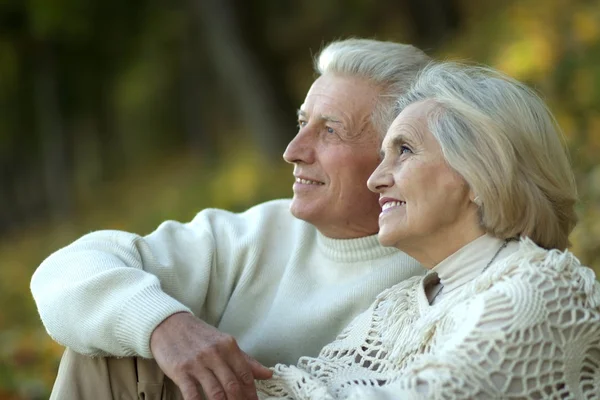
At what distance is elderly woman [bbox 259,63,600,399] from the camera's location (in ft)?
7.12

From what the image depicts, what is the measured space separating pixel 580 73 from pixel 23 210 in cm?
1279

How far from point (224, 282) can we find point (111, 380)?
60 centimetres

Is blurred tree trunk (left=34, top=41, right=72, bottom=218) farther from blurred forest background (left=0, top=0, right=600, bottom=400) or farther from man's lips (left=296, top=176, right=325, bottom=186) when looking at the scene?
man's lips (left=296, top=176, right=325, bottom=186)

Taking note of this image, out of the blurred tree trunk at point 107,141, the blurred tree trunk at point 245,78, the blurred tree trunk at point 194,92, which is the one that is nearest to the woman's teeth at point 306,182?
the blurred tree trunk at point 245,78

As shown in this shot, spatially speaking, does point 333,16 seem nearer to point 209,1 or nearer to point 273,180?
point 209,1

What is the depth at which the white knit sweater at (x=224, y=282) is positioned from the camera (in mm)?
2846

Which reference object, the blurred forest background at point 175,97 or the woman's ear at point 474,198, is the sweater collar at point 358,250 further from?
the blurred forest background at point 175,97

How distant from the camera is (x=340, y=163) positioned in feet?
10.5

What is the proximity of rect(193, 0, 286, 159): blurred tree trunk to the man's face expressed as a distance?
20.0 ft

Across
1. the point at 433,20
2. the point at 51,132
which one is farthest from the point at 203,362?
the point at 51,132

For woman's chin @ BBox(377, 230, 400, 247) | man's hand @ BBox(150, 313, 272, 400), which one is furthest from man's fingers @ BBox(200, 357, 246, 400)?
woman's chin @ BBox(377, 230, 400, 247)

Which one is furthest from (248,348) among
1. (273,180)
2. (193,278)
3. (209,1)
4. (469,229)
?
(209,1)

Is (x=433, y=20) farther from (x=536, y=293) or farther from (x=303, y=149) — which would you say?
(x=536, y=293)

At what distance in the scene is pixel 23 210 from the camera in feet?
55.1
